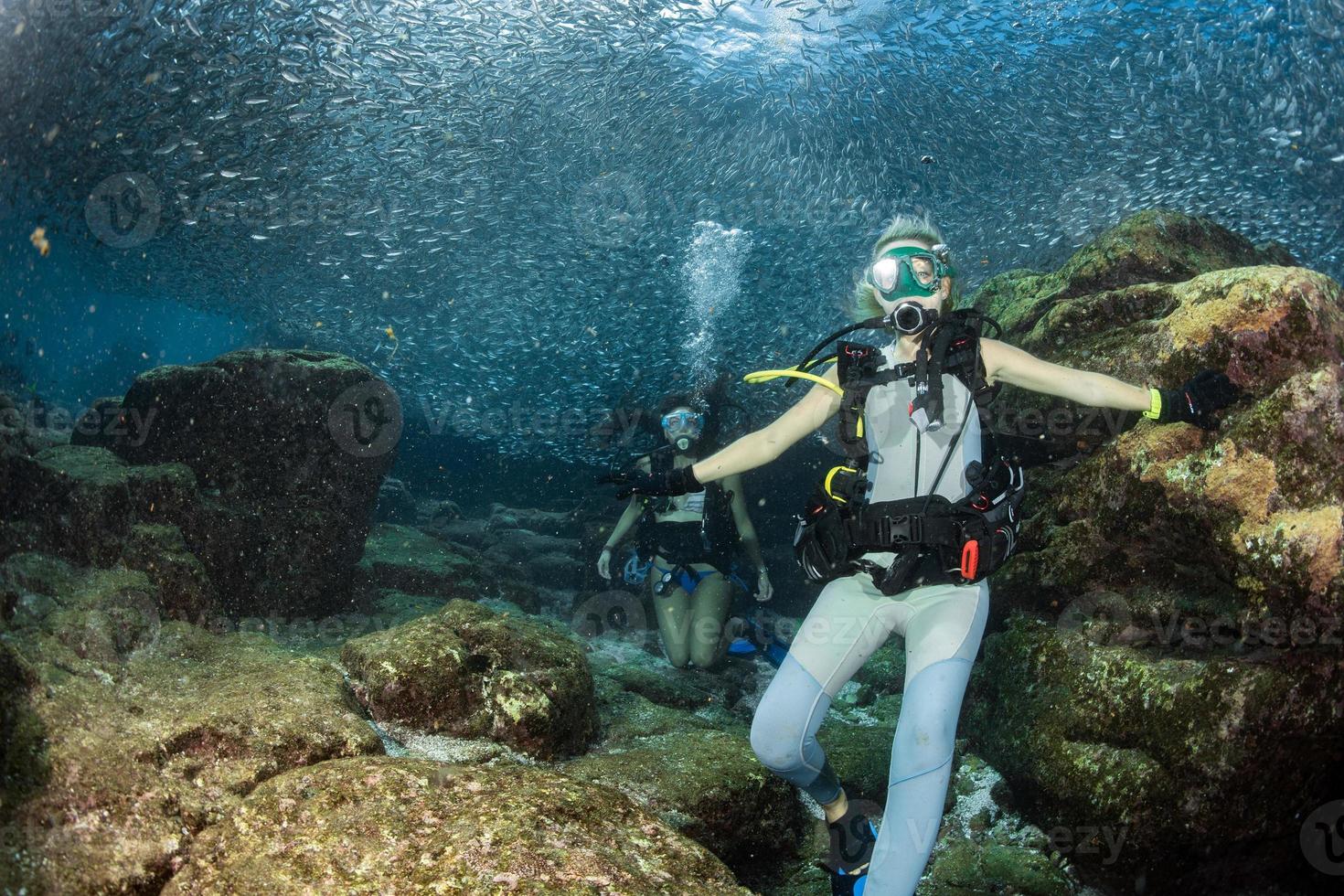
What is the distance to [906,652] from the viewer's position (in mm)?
3031

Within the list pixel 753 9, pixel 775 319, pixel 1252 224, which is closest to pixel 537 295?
pixel 775 319

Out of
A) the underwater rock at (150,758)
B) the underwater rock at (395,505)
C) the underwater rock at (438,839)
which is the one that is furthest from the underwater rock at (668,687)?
the underwater rock at (395,505)

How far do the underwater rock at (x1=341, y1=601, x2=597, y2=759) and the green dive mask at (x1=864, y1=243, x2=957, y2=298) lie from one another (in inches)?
119

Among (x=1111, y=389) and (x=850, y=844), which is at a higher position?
(x=1111, y=389)

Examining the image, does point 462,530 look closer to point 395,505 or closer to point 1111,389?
point 395,505

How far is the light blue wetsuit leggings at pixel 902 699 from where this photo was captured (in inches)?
106

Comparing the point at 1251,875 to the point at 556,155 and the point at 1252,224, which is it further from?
the point at 556,155

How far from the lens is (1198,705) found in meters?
3.24

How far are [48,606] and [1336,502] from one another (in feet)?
24.8

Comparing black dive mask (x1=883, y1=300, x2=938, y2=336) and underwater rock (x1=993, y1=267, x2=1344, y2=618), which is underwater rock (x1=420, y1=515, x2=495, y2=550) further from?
black dive mask (x1=883, y1=300, x2=938, y2=336)

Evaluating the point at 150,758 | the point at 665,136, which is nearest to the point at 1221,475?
the point at 150,758

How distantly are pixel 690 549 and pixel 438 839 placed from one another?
6.84 m

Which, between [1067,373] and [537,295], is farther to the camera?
[537,295]

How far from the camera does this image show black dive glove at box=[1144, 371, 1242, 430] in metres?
3.32
